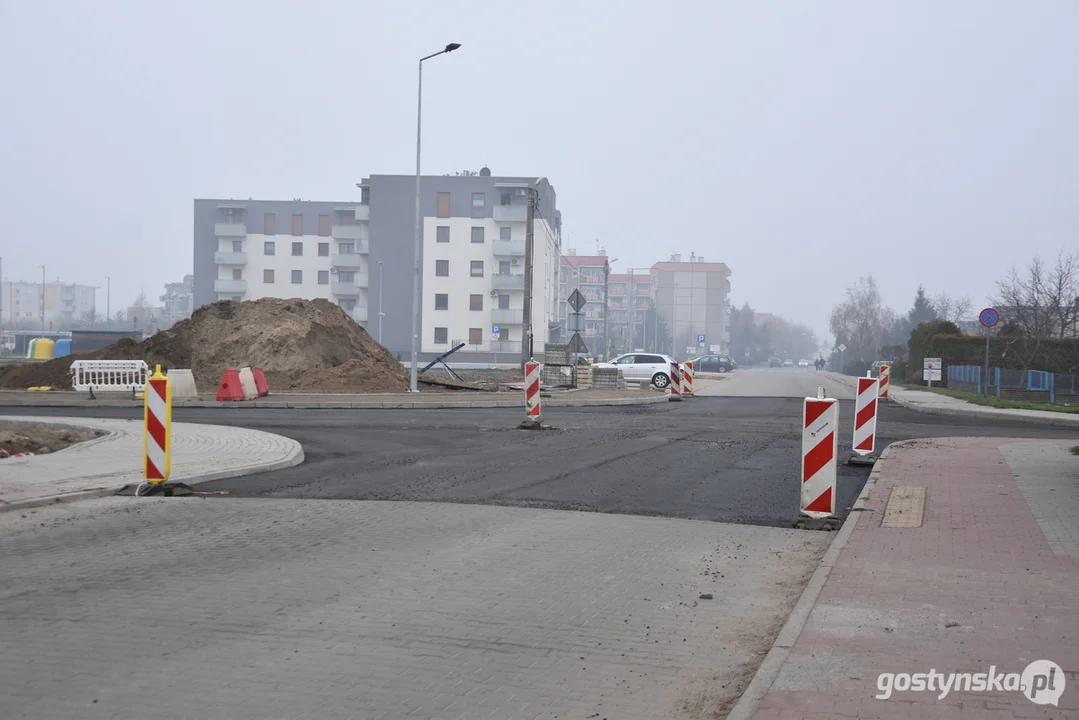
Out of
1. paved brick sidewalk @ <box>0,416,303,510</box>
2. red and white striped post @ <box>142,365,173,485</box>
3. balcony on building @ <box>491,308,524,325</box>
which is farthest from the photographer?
balcony on building @ <box>491,308,524,325</box>

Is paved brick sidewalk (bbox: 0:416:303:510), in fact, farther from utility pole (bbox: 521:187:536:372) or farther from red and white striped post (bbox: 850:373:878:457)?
utility pole (bbox: 521:187:536:372)

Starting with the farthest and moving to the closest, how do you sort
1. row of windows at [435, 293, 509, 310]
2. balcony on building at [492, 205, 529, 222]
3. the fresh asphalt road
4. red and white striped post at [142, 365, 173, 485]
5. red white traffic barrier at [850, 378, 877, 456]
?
1. row of windows at [435, 293, 509, 310]
2. balcony on building at [492, 205, 529, 222]
3. red white traffic barrier at [850, 378, 877, 456]
4. red and white striped post at [142, 365, 173, 485]
5. the fresh asphalt road

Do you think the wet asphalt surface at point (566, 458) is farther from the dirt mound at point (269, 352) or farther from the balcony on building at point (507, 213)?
the balcony on building at point (507, 213)

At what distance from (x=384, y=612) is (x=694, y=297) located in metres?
165

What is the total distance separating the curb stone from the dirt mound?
A: 24.4m

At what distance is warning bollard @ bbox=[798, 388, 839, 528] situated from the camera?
8992mm

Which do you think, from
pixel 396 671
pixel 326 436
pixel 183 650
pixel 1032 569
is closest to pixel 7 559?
pixel 183 650

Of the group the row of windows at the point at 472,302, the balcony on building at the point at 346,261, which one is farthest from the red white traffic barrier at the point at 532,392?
the balcony on building at the point at 346,261

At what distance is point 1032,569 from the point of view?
6.75 metres

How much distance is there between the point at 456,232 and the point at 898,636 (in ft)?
254

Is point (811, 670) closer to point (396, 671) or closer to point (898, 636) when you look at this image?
point (898, 636)

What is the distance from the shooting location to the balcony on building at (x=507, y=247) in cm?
7981

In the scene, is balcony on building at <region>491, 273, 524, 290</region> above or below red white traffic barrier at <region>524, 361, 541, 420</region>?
above

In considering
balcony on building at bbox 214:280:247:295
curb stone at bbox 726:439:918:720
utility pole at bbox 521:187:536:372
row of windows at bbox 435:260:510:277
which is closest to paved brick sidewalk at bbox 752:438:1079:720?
curb stone at bbox 726:439:918:720
